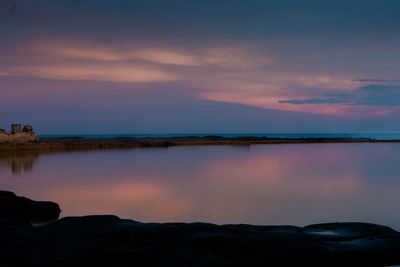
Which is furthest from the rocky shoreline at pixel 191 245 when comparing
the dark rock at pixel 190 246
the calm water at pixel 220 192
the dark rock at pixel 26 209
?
the calm water at pixel 220 192

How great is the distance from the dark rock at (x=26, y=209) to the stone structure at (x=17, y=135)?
17250 millimetres

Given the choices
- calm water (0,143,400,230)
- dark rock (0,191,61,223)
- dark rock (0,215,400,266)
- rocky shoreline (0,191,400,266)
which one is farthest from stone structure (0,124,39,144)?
dark rock (0,215,400,266)

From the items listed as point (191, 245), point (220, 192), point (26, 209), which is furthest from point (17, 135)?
point (191, 245)

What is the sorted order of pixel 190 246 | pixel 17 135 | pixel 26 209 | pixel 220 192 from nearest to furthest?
1. pixel 190 246
2. pixel 26 209
3. pixel 220 192
4. pixel 17 135

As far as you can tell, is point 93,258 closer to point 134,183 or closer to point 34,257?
point 34,257

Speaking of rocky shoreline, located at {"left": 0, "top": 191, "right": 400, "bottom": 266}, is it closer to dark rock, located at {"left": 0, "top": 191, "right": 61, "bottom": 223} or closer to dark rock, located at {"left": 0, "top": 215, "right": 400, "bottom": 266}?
dark rock, located at {"left": 0, "top": 215, "right": 400, "bottom": 266}

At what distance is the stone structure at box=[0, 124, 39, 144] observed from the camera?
21031mm

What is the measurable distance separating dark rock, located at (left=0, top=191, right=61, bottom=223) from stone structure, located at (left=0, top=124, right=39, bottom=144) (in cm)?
1725

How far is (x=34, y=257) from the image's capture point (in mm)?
2992

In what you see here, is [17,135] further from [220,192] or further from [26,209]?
[26,209]

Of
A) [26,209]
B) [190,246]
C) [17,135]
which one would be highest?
[17,135]

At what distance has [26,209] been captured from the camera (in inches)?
225

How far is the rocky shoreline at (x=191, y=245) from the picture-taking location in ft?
10.2

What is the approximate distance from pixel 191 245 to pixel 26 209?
3550 millimetres
